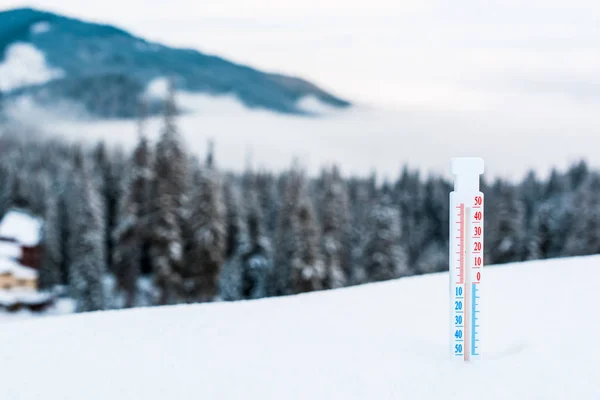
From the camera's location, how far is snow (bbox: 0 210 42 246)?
56.0m

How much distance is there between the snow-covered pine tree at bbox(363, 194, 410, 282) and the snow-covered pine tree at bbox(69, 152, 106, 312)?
18.4m

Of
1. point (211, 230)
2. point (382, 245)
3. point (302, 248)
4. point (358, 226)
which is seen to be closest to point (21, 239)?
point (211, 230)

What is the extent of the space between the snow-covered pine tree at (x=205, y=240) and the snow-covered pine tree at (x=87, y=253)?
979 centimetres

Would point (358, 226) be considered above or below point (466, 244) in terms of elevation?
below

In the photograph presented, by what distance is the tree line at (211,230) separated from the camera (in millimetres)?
35562

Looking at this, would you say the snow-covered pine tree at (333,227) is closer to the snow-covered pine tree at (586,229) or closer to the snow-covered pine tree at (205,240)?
the snow-covered pine tree at (205,240)

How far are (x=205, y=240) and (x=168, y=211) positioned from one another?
9.43ft

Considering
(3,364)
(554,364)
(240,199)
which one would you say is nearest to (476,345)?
(554,364)

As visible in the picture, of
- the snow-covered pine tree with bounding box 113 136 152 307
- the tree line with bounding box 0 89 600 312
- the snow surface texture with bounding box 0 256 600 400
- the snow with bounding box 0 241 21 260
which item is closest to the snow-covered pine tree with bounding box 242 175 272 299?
the tree line with bounding box 0 89 600 312

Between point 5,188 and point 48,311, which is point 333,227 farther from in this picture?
point 5,188

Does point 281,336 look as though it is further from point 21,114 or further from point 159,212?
point 21,114

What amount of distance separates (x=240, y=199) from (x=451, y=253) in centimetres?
4744

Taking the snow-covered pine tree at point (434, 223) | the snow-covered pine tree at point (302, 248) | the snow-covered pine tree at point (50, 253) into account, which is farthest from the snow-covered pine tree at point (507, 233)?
the snow-covered pine tree at point (50, 253)

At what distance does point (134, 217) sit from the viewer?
3516cm
